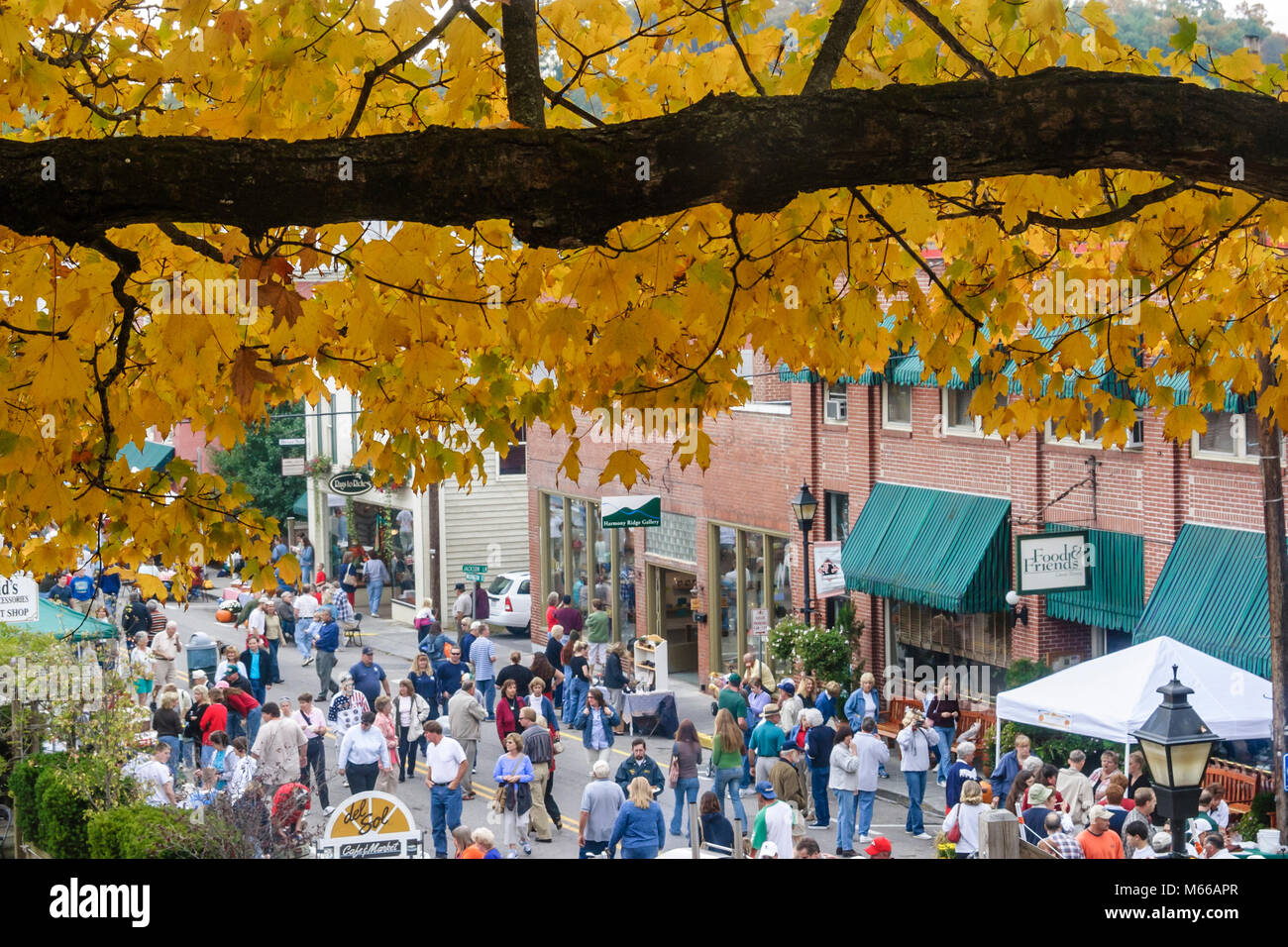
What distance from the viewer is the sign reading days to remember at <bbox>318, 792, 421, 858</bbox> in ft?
38.1

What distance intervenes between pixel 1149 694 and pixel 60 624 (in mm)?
12946

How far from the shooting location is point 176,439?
48531 mm

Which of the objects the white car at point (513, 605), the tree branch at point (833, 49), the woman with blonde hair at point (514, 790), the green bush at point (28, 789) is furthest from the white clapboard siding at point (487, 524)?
the tree branch at point (833, 49)

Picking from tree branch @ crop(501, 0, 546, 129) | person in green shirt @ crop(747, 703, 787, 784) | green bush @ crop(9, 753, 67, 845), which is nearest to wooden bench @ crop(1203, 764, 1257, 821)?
person in green shirt @ crop(747, 703, 787, 784)

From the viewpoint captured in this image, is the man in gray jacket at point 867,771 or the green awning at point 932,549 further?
the green awning at point 932,549

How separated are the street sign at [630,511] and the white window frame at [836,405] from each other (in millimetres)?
3743

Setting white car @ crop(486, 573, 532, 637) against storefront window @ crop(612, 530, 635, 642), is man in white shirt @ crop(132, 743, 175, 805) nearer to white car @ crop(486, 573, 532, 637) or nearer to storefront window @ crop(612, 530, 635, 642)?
storefront window @ crop(612, 530, 635, 642)

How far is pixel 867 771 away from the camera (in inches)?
595

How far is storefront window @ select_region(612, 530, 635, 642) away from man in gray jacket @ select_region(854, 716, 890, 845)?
40.1 feet

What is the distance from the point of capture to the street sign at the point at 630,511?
24578mm

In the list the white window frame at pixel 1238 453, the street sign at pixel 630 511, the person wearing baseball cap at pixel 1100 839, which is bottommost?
the person wearing baseball cap at pixel 1100 839

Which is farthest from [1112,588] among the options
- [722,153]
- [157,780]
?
[722,153]

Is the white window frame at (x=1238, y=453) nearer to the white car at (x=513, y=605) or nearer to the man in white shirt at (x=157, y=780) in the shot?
the man in white shirt at (x=157, y=780)
